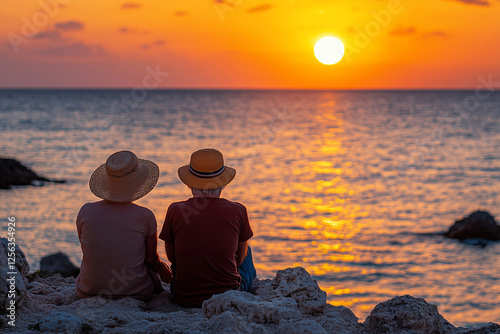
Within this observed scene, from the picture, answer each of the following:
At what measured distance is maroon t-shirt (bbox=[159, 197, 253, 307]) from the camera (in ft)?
15.0

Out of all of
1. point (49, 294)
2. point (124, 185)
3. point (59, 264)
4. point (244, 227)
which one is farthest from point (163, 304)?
point (59, 264)

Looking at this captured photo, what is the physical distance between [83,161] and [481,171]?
66.2ft

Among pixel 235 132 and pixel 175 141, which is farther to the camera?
pixel 235 132

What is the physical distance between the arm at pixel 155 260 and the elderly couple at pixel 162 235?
0.5 inches

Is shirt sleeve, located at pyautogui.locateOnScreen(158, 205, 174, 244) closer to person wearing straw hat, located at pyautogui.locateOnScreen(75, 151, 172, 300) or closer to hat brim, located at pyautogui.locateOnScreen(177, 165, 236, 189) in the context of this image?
person wearing straw hat, located at pyautogui.locateOnScreen(75, 151, 172, 300)

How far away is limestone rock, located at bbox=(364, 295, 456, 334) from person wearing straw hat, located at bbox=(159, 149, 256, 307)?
126 centimetres

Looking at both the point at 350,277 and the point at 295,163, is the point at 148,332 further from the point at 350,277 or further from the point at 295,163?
the point at 295,163

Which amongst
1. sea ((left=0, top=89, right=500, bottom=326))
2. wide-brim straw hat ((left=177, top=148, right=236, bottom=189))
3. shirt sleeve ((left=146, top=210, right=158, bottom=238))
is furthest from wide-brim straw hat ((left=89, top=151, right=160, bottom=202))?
sea ((left=0, top=89, right=500, bottom=326))

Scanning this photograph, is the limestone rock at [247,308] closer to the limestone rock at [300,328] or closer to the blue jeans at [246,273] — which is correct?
the limestone rock at [300,328]

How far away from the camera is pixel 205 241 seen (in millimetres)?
4590

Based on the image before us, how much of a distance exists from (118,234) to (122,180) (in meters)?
0.49

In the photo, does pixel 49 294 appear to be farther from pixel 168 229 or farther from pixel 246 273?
pixel 246 273

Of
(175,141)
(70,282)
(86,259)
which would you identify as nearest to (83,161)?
(175,141)

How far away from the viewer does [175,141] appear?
37562 mm
